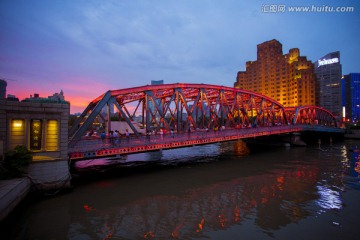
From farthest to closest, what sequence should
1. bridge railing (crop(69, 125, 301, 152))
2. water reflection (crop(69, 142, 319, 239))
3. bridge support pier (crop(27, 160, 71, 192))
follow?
1. bridge railing (crop(69, 125, 301, 152))
2. bridge support pier (crop(27, 160, 71, 192))
3. water reflection (crop(69, 142, 319, 239))

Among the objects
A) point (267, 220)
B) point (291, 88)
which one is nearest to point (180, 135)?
point (267, 220)

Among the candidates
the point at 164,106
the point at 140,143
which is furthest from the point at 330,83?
the point at 140,143

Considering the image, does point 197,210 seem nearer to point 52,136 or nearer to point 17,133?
point 52,136

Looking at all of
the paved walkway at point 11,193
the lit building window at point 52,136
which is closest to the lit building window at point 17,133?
the lit building window at point 52,136

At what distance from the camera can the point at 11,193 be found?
428 inches

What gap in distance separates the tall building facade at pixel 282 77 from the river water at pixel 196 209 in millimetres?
127713

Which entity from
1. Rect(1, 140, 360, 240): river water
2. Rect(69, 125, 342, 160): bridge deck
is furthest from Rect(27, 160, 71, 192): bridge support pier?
Rect(69, 125, 342, 160): bridge deck

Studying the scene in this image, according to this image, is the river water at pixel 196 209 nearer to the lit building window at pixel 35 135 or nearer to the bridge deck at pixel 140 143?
the bridge deck at pixel 140 143

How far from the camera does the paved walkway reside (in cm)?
1015

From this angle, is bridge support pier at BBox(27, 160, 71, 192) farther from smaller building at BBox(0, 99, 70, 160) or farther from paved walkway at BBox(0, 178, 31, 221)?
smaller building at BBox(0, 99, 70, 160)

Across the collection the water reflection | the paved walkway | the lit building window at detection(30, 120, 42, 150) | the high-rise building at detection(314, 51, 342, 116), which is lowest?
the water reflection

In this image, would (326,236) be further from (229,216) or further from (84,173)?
(84,173)

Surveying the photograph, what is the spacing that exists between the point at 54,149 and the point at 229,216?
13.1 m

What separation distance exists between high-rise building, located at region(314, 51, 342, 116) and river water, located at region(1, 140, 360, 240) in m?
153
